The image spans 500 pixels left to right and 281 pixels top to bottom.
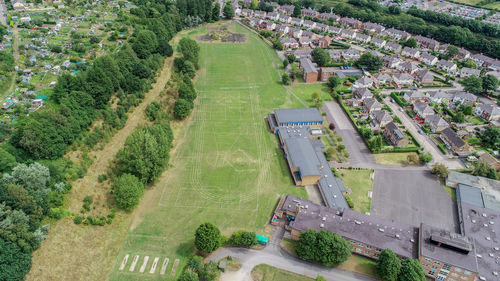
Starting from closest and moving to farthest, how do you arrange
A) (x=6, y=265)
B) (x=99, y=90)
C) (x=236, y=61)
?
(x=6, y=265), (x=99, y=90), (x=236, y=61)

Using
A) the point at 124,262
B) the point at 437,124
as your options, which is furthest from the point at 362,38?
the point at 124,262

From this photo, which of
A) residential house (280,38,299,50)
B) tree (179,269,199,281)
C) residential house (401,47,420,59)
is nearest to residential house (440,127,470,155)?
residential house (401,47,420,59)

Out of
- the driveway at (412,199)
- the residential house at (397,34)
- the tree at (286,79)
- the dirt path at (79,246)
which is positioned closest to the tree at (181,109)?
the dirt path at (79,246)

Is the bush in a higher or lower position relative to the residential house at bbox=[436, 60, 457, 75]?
lower

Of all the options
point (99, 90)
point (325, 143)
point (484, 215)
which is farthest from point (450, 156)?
point (99, 90)

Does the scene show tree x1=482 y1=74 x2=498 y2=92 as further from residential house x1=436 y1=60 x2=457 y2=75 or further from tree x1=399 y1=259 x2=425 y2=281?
tree x1=399 y1=259 x2=425 y2=281

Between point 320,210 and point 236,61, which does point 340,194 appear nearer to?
point 320,210
